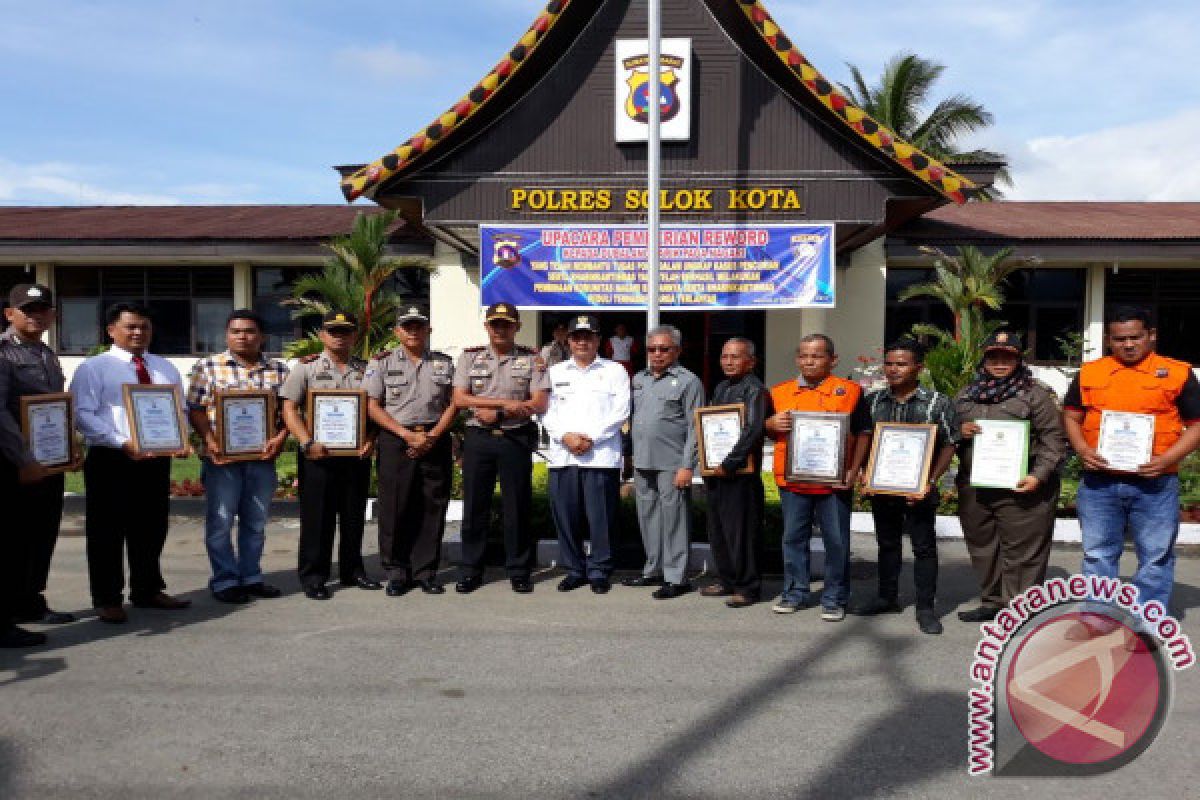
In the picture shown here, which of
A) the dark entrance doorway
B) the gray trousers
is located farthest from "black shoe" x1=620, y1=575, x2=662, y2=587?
the dark entrance doorway

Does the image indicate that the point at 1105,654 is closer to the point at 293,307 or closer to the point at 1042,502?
the point at 1042,502

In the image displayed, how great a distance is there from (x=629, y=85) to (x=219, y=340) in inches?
403

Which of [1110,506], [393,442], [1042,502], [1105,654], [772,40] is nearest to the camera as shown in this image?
[1105,654]

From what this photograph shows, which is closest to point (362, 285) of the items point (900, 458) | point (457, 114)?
point (457, 114)

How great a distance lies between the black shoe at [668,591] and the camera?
5.80 meters

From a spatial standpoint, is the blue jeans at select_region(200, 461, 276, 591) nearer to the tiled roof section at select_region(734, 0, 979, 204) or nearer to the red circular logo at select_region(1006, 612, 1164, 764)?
the red circular logo at select_region(1006, 612, 1164, 764)

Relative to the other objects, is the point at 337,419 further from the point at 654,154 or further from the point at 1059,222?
the point at 1059,222

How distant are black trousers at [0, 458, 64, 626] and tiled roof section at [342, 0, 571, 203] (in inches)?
259

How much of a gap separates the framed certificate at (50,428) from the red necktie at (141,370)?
431 mm

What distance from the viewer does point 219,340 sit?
674 inches

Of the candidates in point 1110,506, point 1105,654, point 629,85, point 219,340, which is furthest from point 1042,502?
point 219,340

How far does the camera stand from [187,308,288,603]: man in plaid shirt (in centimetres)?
558

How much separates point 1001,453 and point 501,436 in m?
3.16

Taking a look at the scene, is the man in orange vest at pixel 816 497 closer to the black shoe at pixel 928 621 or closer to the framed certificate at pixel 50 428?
the black shoe at pixel 928 621
